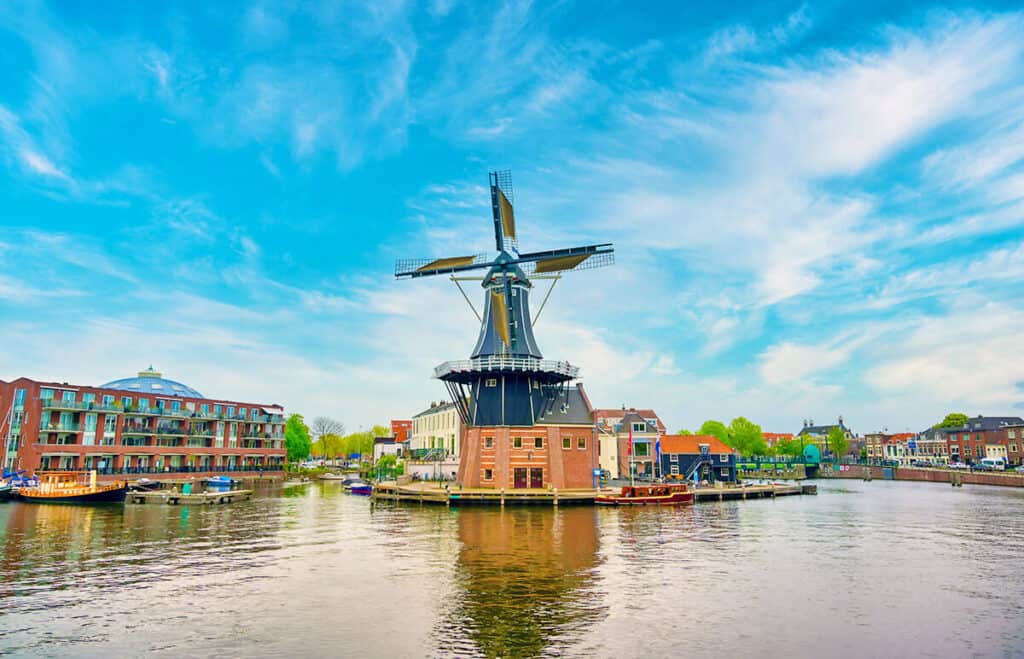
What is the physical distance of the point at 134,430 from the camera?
7756 cm

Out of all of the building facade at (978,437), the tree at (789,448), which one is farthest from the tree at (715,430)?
the building facade at (978,437)

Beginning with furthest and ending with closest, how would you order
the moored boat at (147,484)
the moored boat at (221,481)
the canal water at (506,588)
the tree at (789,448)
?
1. the tree at (789,448)
2. the moored boat at (221,481)
3. the moored boat at (147,484)
4. the canal water at (506,588)

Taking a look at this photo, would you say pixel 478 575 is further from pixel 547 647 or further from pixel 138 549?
pixel 138 549

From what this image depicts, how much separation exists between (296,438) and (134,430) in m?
37.9

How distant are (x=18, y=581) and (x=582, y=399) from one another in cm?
4448

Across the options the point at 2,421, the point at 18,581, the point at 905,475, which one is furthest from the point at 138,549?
the point at 905,475

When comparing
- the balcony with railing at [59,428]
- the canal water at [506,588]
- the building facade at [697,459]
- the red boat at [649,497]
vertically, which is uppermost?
the balcony with railing at [59,428]

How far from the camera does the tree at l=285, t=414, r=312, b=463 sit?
113 metres

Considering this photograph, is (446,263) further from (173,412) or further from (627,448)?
(173,412)

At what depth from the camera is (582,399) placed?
6006 cm

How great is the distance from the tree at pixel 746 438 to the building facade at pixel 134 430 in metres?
86.5

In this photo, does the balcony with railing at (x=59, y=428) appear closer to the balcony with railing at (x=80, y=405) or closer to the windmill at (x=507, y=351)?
the balcony with railing at (x=80, y=405)

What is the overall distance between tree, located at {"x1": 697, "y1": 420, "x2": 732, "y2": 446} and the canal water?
81.8 metres

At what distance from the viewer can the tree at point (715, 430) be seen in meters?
125
